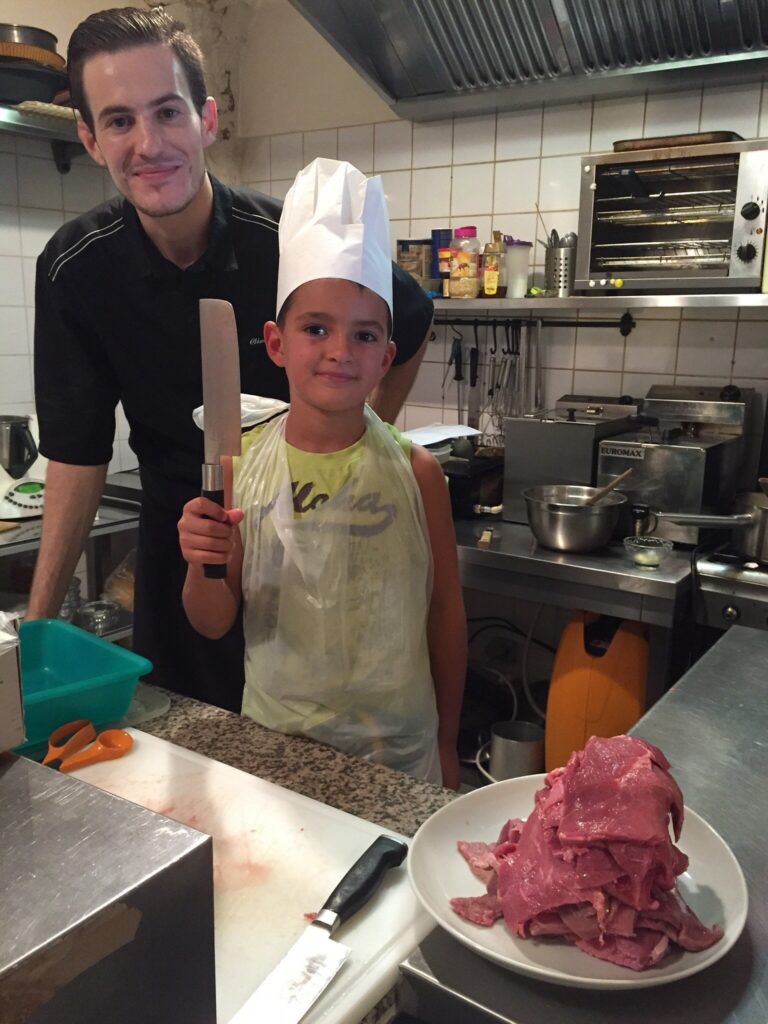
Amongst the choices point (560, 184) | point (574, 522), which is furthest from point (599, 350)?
point (574, 522)

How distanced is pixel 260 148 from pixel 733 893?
9.95ft

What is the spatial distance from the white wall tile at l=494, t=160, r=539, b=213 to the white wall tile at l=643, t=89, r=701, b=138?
0.35m

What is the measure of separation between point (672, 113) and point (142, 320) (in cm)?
169

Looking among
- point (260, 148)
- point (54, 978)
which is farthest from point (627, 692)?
point (260, 148)

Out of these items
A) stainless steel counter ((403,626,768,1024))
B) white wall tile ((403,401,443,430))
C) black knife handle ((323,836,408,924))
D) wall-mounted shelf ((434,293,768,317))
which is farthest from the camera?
white wall tile ((403,401,443,430))

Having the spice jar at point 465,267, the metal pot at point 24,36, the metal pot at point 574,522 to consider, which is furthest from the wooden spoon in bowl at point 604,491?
the metal pot at point 24,36

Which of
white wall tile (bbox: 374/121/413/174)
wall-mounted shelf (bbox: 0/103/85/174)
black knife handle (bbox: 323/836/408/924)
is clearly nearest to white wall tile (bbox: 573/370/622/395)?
white wall tile (bbox: 374/121/413/174)

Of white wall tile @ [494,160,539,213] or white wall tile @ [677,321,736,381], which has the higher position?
white wall tile @ [494,160,539,213]

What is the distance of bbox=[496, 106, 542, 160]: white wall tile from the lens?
243 centimetres

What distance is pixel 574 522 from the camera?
1.96m

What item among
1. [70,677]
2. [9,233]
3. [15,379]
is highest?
[9,233]

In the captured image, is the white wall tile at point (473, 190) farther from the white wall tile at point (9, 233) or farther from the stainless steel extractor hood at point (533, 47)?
the white wall tile at point (9, 233)

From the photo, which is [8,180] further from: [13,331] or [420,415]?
[420,415]

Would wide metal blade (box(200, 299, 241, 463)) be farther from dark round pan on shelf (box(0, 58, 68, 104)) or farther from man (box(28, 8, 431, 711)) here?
dark round pan on shelf (box(0, 58, 68, 104))
